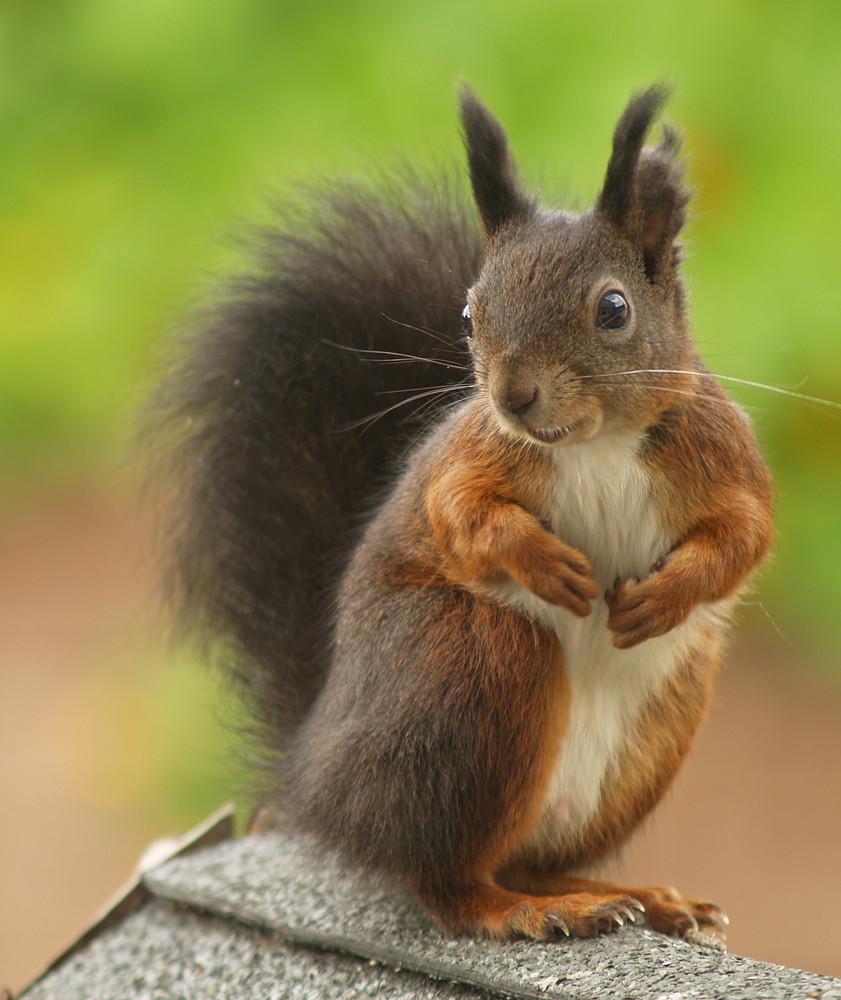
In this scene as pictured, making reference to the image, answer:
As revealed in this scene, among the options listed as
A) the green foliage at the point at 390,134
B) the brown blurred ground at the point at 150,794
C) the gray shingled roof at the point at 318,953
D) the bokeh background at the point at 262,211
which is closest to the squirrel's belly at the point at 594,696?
the gray shingled roof at the point at 318,953

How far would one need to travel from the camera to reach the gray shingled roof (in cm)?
103

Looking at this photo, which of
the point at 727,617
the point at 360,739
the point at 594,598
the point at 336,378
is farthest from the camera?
the point at 336,378

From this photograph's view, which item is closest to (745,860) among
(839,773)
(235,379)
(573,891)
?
(839,773)

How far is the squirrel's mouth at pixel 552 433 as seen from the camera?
96cm

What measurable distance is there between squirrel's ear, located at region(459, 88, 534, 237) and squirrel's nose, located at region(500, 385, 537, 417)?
195mm

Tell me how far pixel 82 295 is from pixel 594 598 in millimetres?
2071

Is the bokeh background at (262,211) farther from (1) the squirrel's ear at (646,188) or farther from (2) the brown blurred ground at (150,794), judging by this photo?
(1) the squirrel's ear at (646,188)

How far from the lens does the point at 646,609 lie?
1035mm

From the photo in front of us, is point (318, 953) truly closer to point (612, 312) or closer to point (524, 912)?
point (524, 912)

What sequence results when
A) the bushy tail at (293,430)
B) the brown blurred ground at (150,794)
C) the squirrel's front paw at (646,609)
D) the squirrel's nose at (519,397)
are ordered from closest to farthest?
the squirrel's nose at (519,397), the squirrel's front paw at (646,609), the bushy tail at (293,430), the brown blurred ground at (150,794)

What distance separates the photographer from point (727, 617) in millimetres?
1257

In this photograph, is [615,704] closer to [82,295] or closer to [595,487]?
[595,487]

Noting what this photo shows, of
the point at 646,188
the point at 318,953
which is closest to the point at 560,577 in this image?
the point at 646,188

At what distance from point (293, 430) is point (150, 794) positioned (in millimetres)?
1682
